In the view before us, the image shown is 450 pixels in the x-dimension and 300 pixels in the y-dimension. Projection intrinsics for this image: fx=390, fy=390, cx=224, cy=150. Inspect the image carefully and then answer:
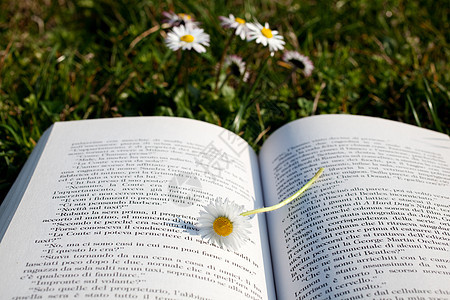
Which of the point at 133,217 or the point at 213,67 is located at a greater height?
the point at 213,67

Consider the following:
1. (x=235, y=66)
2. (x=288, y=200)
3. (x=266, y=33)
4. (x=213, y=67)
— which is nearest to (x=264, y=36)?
(x=266, y=33)

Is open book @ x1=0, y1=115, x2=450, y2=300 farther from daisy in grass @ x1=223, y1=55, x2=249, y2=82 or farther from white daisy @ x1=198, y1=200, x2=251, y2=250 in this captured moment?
daisy in grass @ x1=223, y1=55, x2=249, y2=82

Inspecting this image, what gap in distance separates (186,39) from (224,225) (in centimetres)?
77

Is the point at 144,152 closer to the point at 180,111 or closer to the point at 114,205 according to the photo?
the point at 114,205

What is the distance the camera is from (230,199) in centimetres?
130

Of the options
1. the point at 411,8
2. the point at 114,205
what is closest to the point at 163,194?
the point at 114,205

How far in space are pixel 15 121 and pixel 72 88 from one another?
31cm

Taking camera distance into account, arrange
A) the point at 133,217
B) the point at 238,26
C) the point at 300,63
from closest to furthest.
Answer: the point at 133,217 < the point at 238,26 < the point at 300,63

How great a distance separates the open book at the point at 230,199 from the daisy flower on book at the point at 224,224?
1.1 inches

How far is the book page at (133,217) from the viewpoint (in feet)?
3.43

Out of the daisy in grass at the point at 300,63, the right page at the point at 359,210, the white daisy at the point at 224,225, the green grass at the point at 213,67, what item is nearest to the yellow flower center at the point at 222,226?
the white daisy at the point at 224,225

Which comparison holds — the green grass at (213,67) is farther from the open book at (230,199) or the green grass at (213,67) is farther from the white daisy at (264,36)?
the open book at (230,199)

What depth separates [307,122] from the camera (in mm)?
1564

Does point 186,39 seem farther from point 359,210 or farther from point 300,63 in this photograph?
point 359,210
